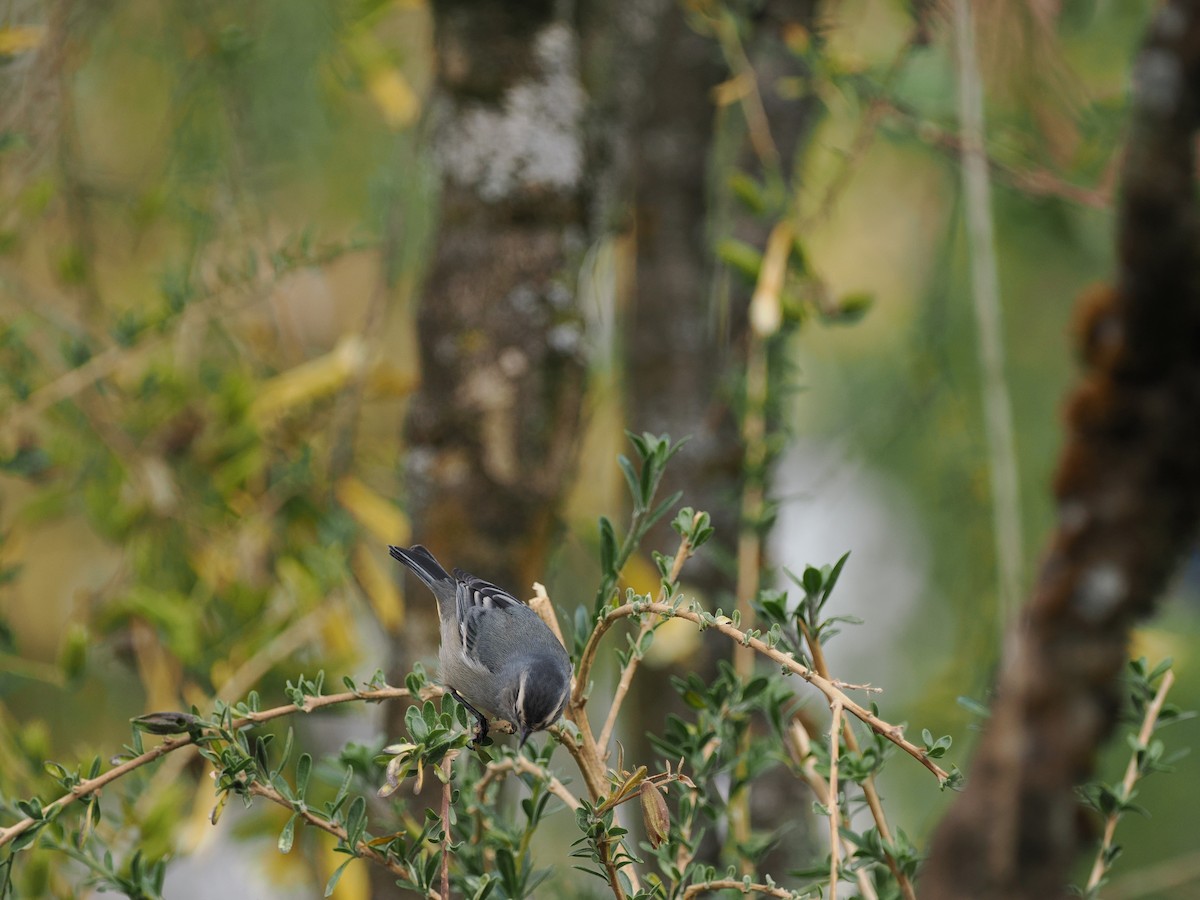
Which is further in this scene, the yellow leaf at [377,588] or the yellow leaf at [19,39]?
the yellow leaf at [377,588]

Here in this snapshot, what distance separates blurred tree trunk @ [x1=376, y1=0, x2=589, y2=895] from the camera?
109 centimetres

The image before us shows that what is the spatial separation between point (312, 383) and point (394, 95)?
18.7 inches

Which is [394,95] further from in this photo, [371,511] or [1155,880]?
[1155,880]

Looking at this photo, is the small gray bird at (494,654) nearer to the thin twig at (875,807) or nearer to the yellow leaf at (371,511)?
the thin twig at (875,807)

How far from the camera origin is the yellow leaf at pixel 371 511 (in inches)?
54.2

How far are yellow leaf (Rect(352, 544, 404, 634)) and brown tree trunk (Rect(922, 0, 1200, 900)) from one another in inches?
27.4

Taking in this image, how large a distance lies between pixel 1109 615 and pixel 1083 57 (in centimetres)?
138

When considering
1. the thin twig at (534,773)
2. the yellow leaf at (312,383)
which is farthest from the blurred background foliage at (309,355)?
the thin twig at (534,773)

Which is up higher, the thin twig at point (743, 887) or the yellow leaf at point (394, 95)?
the yellow leaf at point (394, 95)

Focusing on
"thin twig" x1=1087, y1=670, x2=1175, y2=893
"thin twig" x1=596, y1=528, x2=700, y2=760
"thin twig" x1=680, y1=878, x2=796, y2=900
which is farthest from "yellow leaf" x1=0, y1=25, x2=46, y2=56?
"thin twig" x1=1087, y1=670, x2=1175, y2=893

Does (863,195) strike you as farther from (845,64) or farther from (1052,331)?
(845,64)

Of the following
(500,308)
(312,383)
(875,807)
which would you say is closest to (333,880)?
(875,807)

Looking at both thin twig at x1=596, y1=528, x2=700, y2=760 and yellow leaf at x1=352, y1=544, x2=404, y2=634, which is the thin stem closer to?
thin twig at x1=596, y1=528, x2=700, y2=760

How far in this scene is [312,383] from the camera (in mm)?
1396
